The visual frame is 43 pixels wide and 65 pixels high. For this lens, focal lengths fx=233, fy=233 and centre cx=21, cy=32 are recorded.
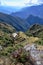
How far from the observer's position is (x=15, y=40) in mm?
46312

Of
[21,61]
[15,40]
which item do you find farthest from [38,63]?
[15,40]

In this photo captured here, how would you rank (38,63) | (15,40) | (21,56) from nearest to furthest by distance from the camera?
1. (38,63)
2. (21,56)
3. (15,40)

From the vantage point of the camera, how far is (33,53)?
77.0 feet

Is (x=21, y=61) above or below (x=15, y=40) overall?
below

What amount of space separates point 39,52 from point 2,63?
4.01m

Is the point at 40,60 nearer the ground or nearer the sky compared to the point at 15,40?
nearer the ground

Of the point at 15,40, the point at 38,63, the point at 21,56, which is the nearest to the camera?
the point at 38,63

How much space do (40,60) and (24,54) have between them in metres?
2.07

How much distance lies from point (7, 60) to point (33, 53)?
8.88 ft

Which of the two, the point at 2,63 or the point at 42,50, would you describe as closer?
the point at 2,63

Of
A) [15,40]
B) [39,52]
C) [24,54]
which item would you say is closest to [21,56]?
[24,54]

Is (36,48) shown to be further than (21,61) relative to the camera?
Yes

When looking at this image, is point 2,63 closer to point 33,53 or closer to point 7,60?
point 7,60

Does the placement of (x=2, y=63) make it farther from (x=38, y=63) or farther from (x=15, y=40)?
(x=15, y=40)
